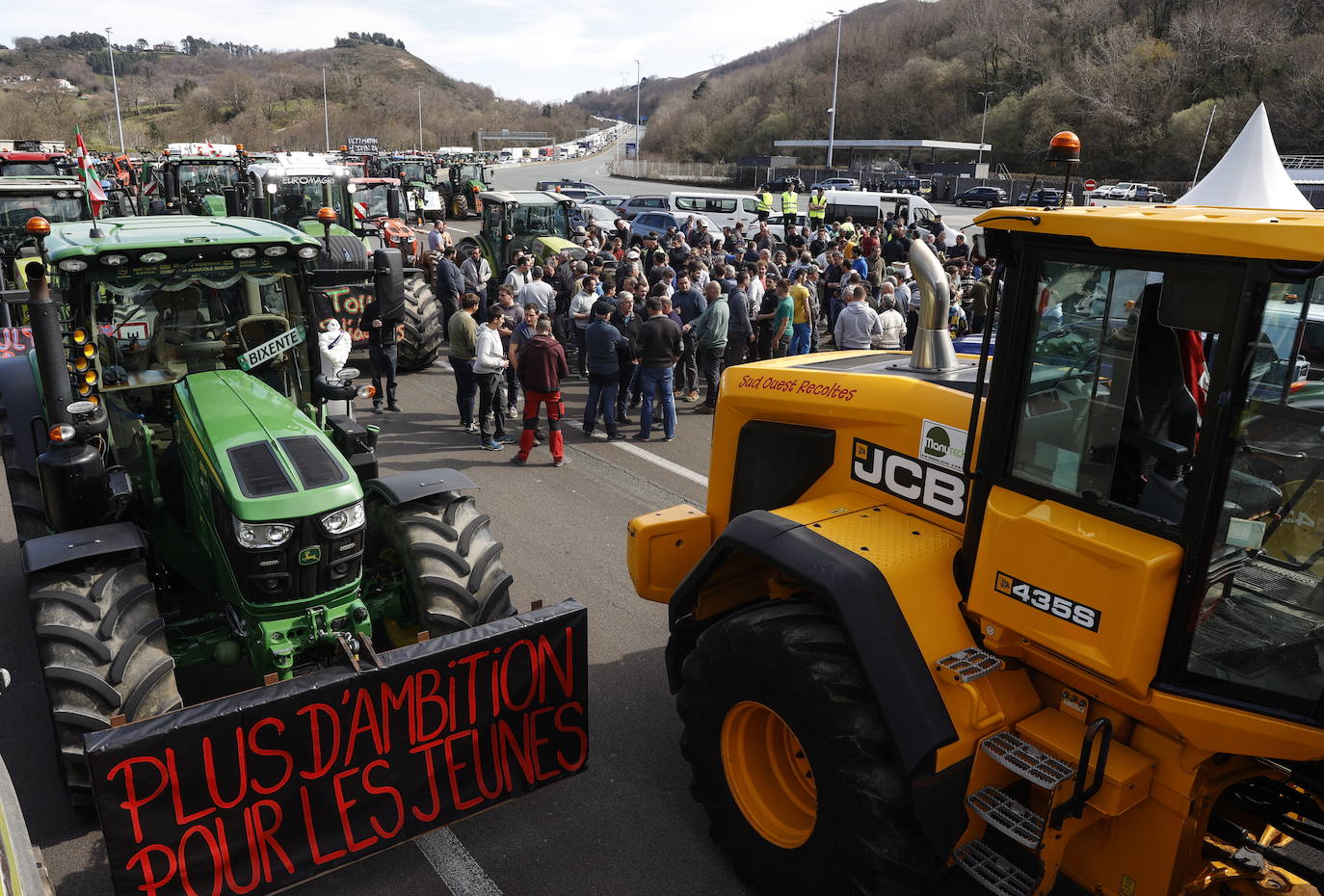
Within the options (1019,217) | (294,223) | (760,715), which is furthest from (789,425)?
(294,223)

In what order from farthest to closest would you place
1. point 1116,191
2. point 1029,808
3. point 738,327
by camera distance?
point 1116,191 < point 738,327 < point 1029,808

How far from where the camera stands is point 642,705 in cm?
553

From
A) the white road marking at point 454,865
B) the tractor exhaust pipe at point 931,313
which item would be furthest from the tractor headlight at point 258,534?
the tractor exhaust pipe at point 931,313

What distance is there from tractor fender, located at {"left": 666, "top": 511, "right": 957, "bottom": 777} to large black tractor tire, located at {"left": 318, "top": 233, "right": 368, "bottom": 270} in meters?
10.1

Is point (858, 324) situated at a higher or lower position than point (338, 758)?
higher

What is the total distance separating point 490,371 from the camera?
1017cm

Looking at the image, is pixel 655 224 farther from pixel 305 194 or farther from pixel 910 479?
pixel 910 479

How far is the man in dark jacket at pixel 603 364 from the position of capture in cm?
1044

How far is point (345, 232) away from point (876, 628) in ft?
42.5

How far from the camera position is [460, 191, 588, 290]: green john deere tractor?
18.2 m

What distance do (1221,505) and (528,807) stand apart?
11.1 feet

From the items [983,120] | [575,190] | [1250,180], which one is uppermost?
[983,120]

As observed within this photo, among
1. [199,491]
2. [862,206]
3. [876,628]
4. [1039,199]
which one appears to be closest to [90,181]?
[199,491]

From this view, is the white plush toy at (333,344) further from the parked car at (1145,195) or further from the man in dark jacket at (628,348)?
the parked car at (1145,195)
